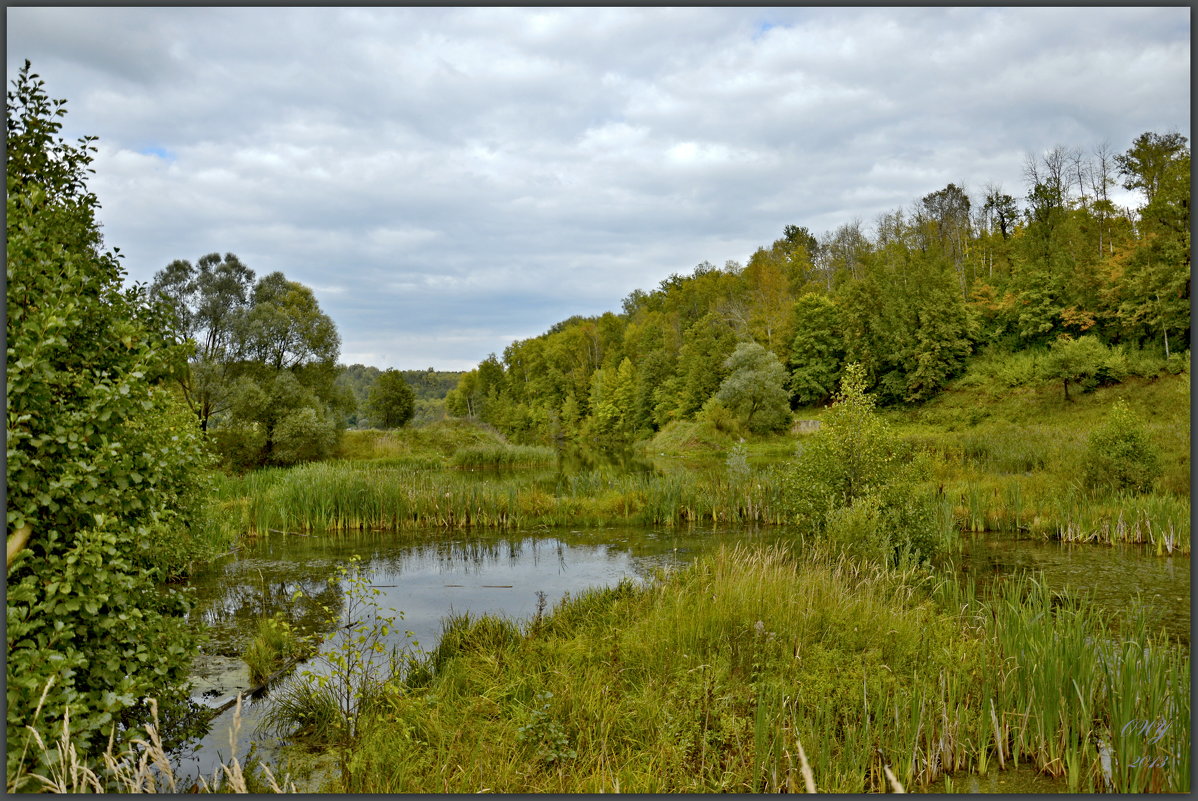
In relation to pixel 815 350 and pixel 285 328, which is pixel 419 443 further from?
pixel 815 350

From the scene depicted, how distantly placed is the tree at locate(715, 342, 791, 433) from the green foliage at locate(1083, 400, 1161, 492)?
2865cm

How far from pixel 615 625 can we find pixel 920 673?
3322 mm

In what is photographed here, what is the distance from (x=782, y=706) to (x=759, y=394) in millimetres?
42150

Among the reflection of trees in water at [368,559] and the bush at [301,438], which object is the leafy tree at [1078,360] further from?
the bush at [301,438]

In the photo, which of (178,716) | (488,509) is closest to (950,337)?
(488,509)

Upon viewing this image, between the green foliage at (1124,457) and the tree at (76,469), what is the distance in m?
18.4

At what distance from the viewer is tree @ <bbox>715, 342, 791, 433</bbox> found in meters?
45.1

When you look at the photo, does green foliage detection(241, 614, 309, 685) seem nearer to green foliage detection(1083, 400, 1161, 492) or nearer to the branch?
the branch

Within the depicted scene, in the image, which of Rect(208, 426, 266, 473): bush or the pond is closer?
the pond

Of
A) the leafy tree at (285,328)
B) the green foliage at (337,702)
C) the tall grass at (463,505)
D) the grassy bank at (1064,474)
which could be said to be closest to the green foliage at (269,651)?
the green foliage at (337,702)

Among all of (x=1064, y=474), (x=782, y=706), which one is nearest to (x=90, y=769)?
(x=782, y=706)

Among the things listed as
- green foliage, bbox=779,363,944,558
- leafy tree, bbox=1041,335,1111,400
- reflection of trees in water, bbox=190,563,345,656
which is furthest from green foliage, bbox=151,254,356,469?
leafy tree, bbox=1041,335,1111,400

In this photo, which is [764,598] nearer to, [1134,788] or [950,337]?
[1134,788]

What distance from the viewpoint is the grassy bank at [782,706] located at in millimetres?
4352
